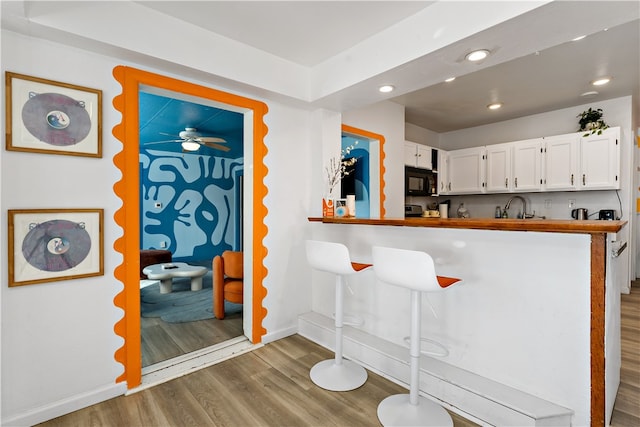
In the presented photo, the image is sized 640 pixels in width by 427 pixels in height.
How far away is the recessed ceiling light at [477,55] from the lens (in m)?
2.02

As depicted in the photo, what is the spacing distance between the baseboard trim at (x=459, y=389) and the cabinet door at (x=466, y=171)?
362 cm

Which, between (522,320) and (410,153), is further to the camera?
(410,153)

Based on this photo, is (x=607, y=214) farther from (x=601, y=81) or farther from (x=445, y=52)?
(x=445, y=52)

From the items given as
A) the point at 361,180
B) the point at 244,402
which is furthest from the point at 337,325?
the point at 361,180

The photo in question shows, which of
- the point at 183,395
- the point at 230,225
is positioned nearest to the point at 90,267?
the point at 183,395

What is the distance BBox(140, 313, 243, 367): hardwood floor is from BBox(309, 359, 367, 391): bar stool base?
3.44 feet

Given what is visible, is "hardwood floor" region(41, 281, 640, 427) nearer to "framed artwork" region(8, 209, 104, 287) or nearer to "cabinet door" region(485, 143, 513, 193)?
"framed artwork" region(8, 209, 104, 287)

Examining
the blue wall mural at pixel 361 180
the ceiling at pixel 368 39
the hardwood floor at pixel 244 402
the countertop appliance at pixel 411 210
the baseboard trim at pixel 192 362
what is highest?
the ceiling at pixel 368 39

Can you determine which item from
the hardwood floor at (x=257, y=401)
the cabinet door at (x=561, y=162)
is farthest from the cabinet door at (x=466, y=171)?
the hardwood floor at (x=257, y=401)

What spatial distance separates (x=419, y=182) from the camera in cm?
481

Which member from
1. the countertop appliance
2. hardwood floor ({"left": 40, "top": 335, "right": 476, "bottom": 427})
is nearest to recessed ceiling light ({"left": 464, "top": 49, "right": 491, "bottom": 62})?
hardwood floor ({"left": 40, "top": 335, "right": 476, "bottom": 427})

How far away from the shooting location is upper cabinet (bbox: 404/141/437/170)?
4.62m

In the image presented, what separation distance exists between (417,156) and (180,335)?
3.99 metres

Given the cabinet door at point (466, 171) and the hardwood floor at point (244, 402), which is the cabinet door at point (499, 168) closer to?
the cabinet door at point (466, 171)
